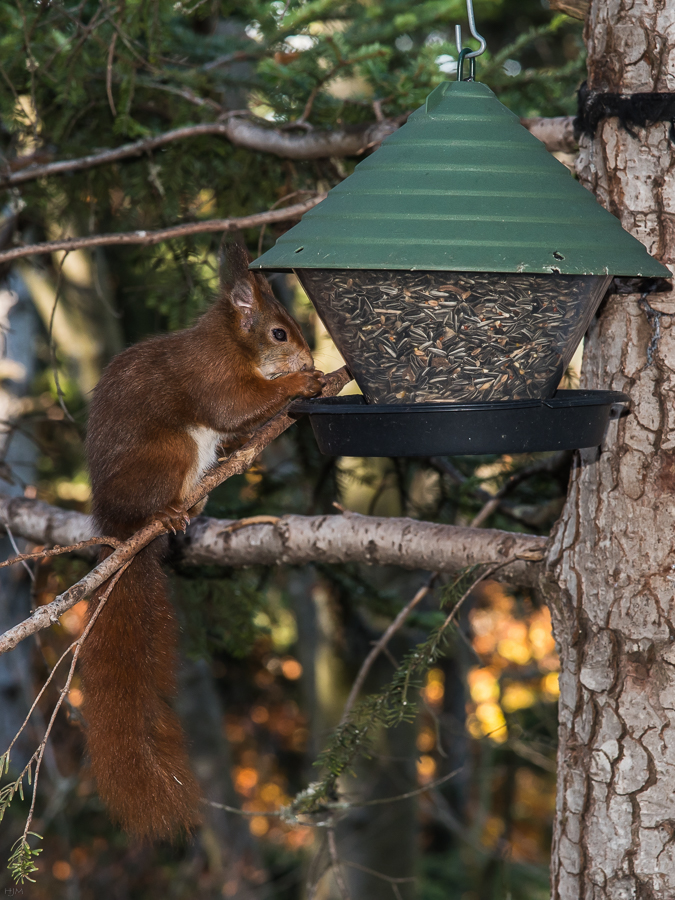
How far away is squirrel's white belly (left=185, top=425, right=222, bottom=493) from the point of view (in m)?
2.21

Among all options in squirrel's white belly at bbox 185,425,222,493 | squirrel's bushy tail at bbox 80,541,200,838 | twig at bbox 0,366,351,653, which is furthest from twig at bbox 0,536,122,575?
squirrel's white belly at bbox 185,425,222,493

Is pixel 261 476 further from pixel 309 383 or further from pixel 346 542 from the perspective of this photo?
pixel 309 383

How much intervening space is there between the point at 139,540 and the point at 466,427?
0.73 m

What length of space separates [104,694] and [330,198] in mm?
1085

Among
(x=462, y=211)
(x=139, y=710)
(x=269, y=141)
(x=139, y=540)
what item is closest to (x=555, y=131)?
(x=269, y=141)

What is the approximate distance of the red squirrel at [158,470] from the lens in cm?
167

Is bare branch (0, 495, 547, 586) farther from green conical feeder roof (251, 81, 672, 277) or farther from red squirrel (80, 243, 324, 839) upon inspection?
green conical feeder roof (251, 81, 672, 277)

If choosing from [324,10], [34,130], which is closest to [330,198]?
[34,130]

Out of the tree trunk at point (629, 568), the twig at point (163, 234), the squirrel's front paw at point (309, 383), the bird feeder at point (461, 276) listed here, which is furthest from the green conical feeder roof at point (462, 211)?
the twig at point (163, 234)

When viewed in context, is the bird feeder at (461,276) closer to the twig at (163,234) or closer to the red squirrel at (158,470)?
the red squirrel at (158,470)

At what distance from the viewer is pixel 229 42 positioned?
401 cm

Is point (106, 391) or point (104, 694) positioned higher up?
point (106, 391)

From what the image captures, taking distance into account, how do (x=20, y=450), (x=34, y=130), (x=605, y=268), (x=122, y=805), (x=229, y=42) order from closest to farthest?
(x=605, y=268) → (x=122, y=805) → (x=34, y=130) → (x=229, y=42) → (x=20, y=450)

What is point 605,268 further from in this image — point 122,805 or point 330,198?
point 122,805
